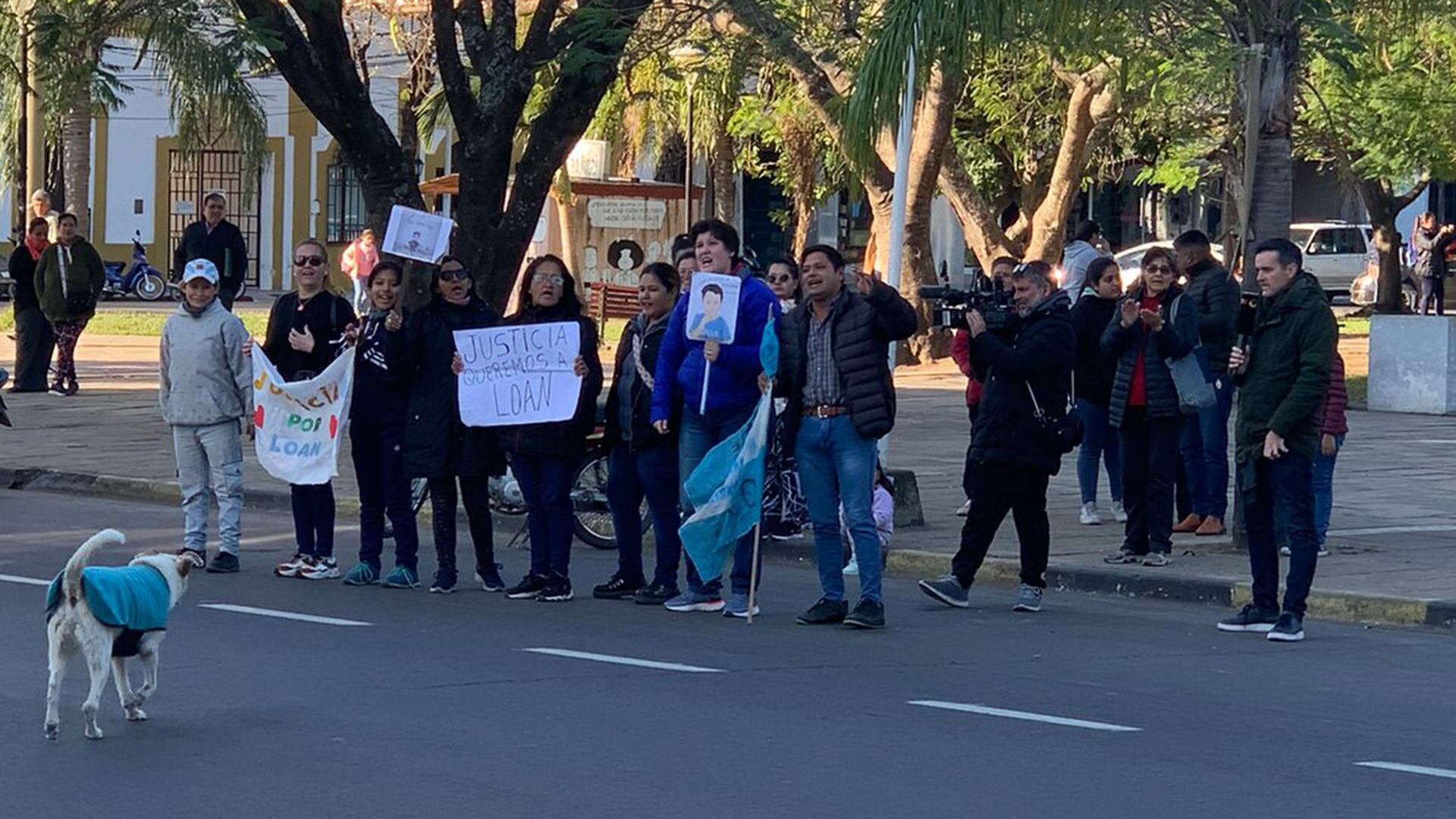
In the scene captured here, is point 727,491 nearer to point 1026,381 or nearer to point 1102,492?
point 1026,381

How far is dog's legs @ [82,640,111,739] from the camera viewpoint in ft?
25.2

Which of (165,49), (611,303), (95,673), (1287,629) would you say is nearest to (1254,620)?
(1287,629)

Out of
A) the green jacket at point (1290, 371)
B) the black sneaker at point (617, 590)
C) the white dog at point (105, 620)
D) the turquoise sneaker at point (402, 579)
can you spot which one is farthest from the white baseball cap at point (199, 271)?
the green jacket at point (1290, 371)

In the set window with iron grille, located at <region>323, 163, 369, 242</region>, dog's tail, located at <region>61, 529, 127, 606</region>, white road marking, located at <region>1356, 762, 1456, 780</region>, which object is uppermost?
window with iron grille, located at <region>323, 163, 369, 242</region>

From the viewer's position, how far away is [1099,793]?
23.5 ft

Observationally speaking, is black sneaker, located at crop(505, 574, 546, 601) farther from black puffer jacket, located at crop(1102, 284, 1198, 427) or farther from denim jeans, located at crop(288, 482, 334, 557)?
black puffer jacket, located at crop(1102, 284, 1198, 427)

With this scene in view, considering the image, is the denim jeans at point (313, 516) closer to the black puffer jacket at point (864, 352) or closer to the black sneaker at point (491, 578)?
the black sneaker at point (491, 578)

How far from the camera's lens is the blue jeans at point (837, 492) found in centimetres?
1078

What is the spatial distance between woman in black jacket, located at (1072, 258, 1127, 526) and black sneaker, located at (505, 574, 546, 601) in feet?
12.8

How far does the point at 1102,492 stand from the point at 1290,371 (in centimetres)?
591

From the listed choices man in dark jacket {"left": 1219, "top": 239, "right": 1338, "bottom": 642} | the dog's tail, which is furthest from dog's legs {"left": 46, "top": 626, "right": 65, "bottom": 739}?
man in dark jacket {"left": 1219, "top": 239, "right": 1338, "bottom": 642}

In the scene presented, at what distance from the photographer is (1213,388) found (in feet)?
44.2

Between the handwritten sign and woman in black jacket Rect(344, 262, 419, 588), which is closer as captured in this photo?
the handwritten sign

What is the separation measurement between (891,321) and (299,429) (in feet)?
12.0
